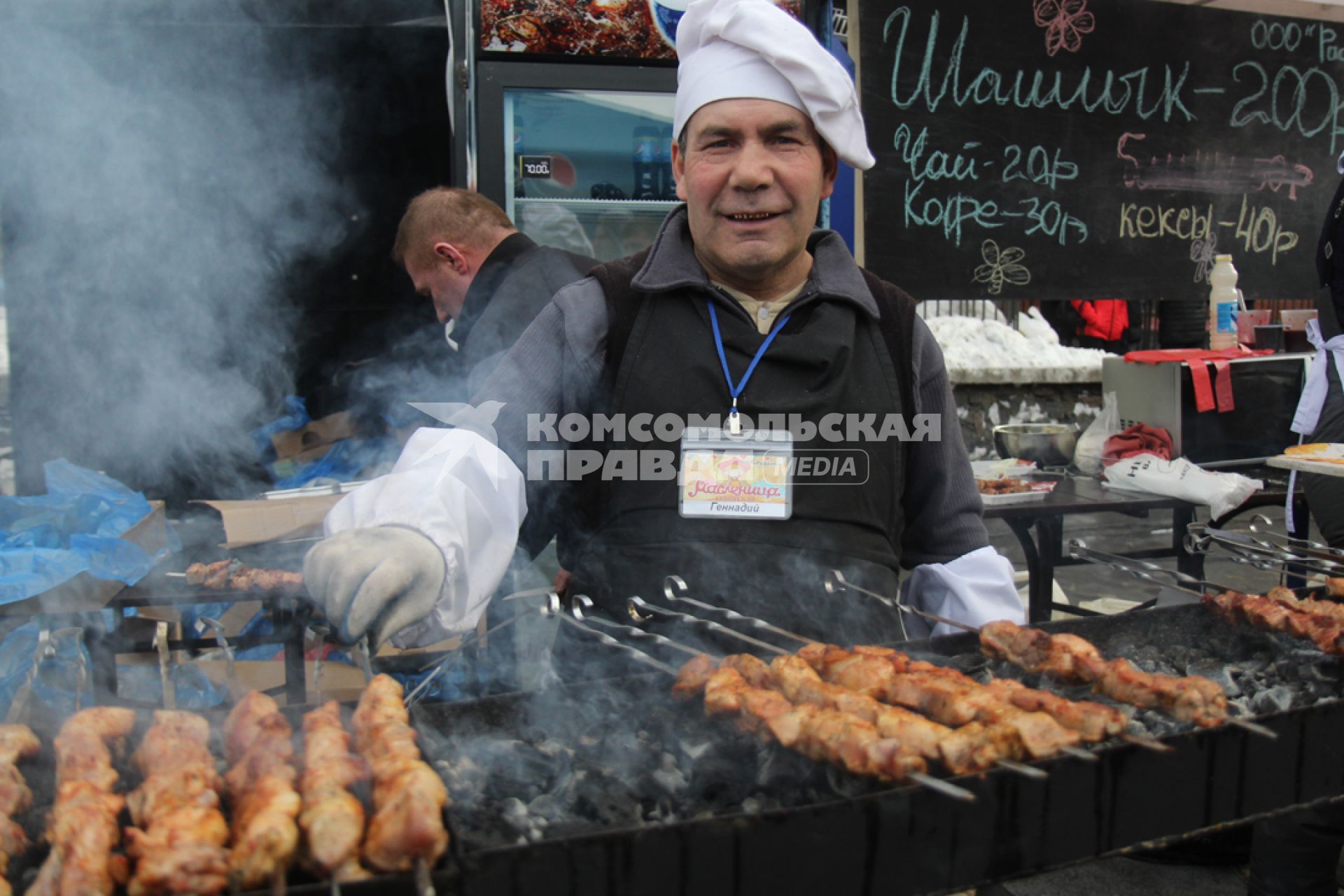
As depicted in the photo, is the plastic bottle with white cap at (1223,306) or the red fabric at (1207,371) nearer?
the red fabric at (1207,371)

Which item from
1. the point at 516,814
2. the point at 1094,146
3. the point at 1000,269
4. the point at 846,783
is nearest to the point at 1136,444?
the point at 1000,269

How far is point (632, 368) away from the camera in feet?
8.37

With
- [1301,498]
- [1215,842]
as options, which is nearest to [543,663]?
[1215,842]

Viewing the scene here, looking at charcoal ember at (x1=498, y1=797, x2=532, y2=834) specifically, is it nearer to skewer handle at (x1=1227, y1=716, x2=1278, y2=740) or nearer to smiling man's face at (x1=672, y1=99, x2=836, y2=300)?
skewer handle at (x1=1227, y1=716, x2=1278, y2=740)

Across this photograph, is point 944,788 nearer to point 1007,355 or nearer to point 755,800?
point 755,800

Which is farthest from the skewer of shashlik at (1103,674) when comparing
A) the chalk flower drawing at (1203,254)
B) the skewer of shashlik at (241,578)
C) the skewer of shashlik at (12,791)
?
the chalk flower drawing at (1203,254)

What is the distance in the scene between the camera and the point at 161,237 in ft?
15.8

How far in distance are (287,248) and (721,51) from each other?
361cm

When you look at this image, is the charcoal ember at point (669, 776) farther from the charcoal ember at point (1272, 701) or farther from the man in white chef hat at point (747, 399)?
the charcoal ember at point (1272, 701)

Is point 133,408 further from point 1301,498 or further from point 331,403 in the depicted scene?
point 1301,498

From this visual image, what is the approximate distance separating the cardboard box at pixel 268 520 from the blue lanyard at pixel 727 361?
218cm

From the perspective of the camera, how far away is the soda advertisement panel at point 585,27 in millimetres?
4688

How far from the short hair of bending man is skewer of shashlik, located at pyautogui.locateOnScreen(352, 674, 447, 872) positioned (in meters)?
3.28

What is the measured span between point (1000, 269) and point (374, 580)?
15.2ft
